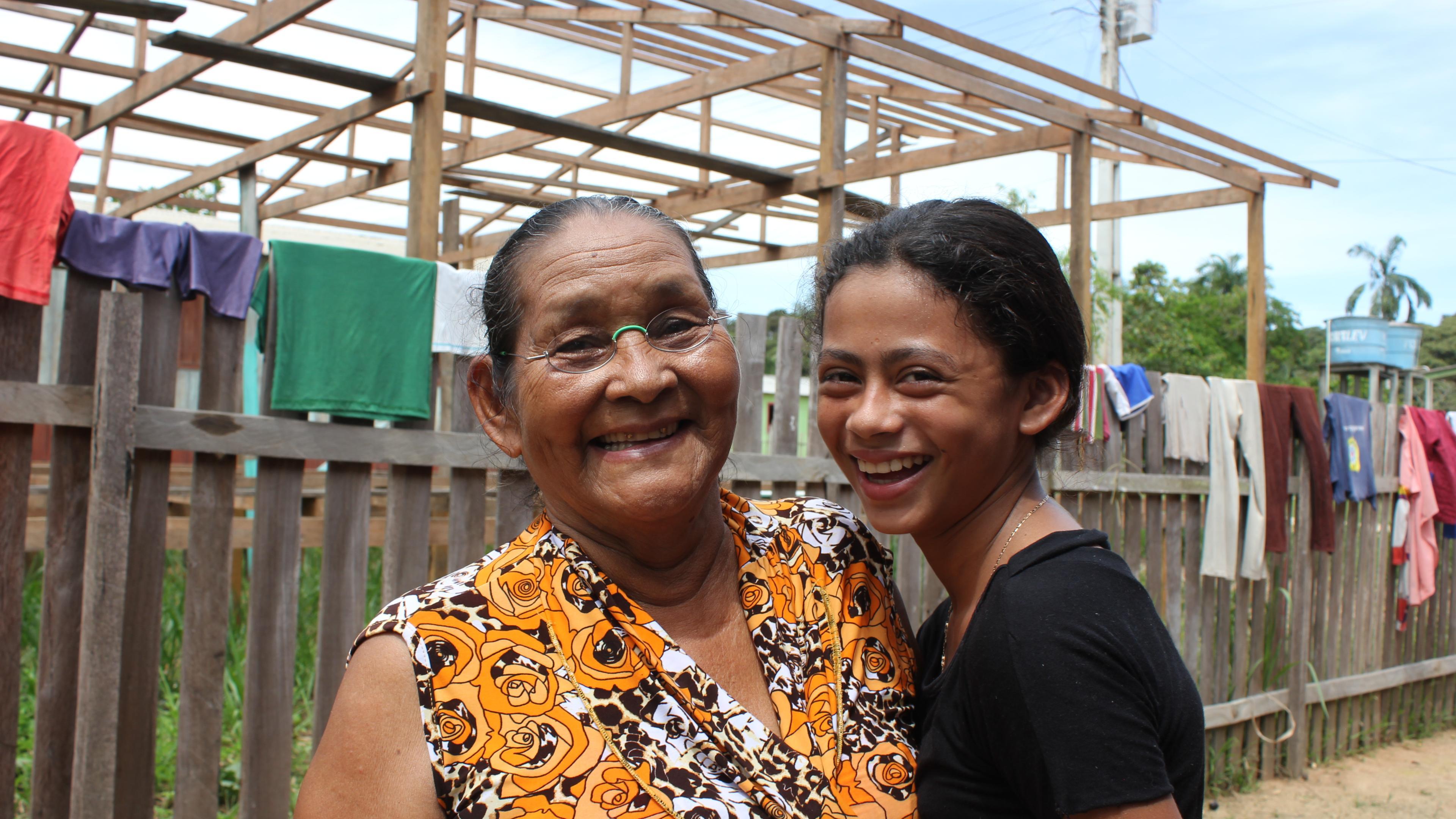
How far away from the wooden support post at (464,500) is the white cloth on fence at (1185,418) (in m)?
3.97

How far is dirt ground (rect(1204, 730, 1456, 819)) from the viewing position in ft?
19.0

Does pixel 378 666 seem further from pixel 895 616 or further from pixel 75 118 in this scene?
pixel 75 118

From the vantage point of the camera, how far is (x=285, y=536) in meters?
3.26

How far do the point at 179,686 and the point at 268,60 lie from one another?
2.73m

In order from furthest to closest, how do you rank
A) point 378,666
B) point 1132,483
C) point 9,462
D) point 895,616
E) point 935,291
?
1. point 1132,483
2. point 9,462
3. point 895,616
4. point 935,291
5. point 378,666

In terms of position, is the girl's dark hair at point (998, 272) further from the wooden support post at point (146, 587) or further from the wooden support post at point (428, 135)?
the wooden support post at point (428, 135)

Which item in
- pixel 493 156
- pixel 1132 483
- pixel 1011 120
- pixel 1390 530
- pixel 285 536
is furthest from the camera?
pixel 1011 120

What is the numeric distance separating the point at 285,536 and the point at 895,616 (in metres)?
2.24

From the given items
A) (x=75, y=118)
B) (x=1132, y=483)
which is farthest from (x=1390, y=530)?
(x=75, y=118)

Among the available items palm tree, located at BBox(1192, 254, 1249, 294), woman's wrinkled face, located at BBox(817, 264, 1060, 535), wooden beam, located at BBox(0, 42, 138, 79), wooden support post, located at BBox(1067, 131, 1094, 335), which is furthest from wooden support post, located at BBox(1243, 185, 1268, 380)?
palm tree, located at BBox(1192, 254, 1249, 294)

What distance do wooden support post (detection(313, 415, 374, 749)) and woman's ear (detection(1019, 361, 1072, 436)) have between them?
7.80 ft

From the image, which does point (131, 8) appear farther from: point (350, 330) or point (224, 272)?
point (350, 330)

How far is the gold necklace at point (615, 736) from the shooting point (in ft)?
4.37

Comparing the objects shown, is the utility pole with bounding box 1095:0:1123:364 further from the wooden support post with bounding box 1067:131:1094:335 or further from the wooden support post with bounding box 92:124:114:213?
the wooden support post with bounding box 92:124:114:213
